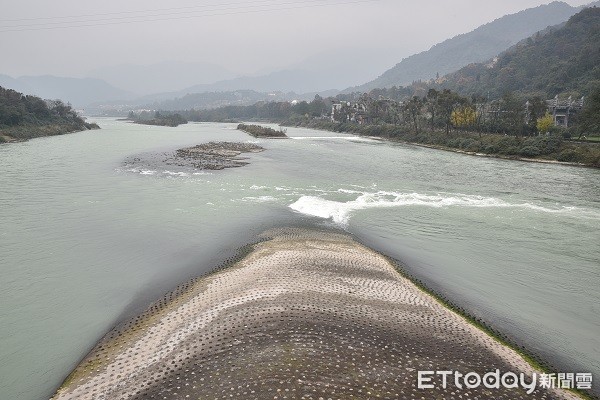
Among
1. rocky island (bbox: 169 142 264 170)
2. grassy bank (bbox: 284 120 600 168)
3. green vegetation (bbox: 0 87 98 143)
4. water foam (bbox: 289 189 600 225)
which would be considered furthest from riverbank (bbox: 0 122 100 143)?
grassy bank (bbox: 284 120 600 168)

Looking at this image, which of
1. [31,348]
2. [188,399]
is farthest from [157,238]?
[188,399]

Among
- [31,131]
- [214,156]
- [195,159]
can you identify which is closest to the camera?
[195,159]

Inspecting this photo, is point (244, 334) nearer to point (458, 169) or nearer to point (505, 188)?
point (505, 188)

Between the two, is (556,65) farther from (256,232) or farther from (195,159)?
(256,232)

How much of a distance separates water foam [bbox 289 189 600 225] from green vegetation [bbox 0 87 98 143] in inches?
2516

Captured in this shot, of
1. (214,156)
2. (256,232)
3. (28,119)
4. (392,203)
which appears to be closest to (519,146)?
(392,203)

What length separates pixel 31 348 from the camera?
36.7ft

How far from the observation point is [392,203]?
28891mm

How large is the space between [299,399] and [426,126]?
89192 mm

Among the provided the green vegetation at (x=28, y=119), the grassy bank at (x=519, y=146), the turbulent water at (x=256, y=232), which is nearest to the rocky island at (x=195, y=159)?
the turbulent water at (x=256, y=232)

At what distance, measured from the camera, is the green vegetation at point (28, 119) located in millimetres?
70438

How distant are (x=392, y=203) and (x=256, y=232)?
40.0ft

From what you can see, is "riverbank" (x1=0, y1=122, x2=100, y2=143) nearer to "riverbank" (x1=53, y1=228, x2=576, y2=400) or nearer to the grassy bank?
"riverbank" (x1=53, y1=228, x2=576, y2=400)

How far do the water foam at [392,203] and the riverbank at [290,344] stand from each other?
1094 cm
